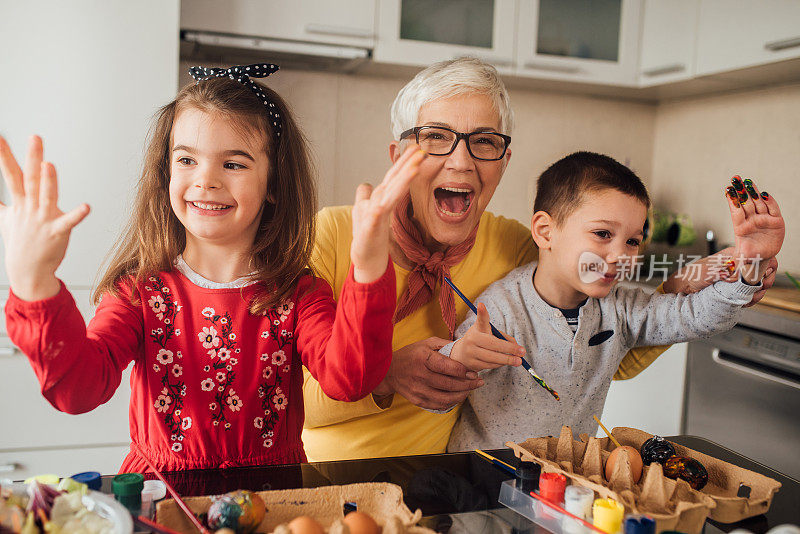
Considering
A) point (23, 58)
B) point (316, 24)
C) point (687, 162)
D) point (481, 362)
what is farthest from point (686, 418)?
point (23, 58)

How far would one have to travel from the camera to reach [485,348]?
1009 mm

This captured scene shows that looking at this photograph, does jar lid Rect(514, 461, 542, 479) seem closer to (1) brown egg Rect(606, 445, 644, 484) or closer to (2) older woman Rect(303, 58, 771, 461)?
(1) brown egg Rect(606, 445, 644, 484)

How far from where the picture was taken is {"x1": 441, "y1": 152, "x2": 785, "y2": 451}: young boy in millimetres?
1165

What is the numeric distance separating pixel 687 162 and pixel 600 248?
2.02m

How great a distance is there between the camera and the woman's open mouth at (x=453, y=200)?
4.05ft

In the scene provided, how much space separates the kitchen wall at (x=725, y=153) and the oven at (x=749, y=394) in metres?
0.64

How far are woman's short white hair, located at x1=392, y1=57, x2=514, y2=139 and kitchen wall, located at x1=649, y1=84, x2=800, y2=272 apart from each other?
167 cm

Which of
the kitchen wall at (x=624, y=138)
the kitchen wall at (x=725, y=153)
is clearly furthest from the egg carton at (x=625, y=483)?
the kitchen wall at (x=725, y=153)

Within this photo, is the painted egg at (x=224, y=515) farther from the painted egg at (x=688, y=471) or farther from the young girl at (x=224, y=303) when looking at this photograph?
the painted egg at (x=688, y=471)

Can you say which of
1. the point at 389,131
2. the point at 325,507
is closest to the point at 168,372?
the point at 325,507

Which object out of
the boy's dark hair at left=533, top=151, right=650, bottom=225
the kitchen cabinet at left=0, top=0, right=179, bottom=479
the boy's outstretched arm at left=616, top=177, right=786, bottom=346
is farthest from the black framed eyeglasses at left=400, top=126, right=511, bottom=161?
the kitchen cabinet at left=0, top=0, right=179, bottom=479

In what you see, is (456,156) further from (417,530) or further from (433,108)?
(417,530)

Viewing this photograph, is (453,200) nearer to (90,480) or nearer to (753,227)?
(753,227)

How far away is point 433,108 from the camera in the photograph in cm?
121
